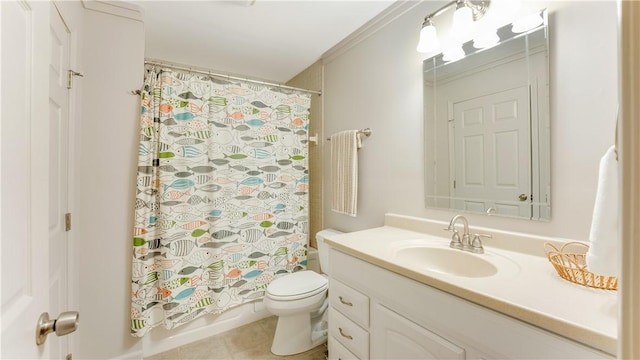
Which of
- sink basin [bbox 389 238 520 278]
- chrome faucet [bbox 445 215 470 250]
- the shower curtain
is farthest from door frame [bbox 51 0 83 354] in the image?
chrome faucet [bbox 445 215 470 250]

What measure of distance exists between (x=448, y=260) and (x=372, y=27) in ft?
5.37

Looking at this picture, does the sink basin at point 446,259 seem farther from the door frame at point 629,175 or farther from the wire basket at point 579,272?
the door frame at point 629,175

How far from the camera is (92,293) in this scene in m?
1.49

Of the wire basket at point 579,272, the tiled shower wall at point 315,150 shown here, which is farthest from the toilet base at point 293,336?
the wire basket at point 579,272

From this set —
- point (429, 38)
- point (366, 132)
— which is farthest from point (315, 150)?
point (429, 38)

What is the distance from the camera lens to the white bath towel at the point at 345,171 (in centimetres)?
191

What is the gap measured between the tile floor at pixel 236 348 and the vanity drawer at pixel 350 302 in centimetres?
67

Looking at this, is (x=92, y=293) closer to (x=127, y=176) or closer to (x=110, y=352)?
(x=110, y=352)

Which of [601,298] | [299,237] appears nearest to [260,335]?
[299,237]

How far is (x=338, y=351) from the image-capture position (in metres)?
1.28

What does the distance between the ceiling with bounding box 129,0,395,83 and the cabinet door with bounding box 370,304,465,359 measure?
1819mm

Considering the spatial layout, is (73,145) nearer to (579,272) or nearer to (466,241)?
(466,241)

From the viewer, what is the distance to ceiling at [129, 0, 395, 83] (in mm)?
1641

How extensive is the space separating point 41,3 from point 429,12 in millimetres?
1646
